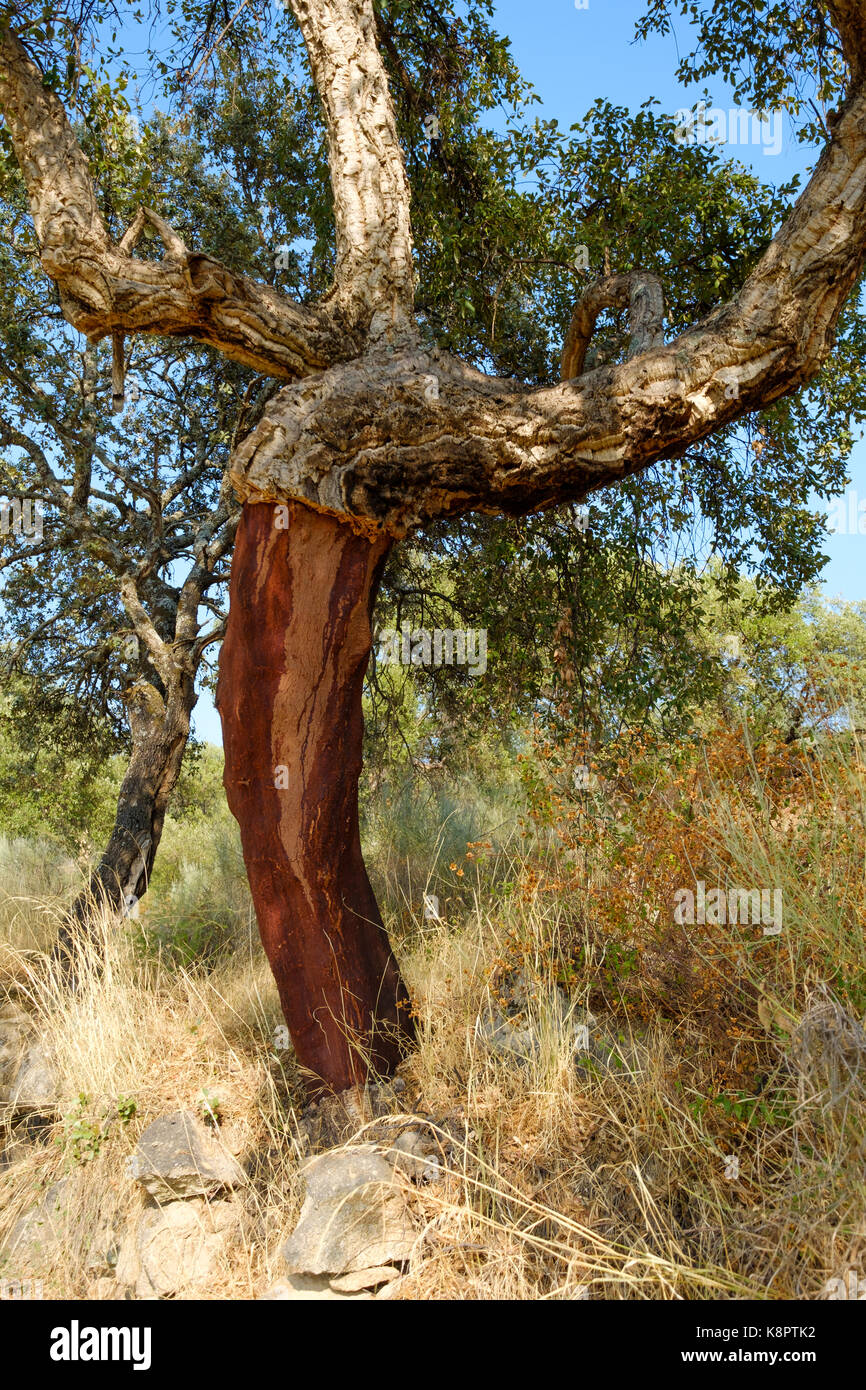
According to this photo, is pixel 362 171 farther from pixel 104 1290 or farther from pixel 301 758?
pixel 104 1290

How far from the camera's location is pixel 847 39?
4254 millimetres

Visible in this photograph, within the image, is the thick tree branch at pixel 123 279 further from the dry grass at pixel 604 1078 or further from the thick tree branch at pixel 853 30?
the dry grass at pixel 604 1078

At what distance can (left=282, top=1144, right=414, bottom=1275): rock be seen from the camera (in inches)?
123

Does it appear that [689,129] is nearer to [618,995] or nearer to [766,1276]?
[618,995]

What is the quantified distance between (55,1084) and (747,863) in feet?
12.1

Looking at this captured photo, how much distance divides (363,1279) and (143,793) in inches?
171

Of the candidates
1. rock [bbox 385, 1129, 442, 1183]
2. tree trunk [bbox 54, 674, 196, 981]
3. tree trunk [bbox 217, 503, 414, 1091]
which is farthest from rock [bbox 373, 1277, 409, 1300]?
tree trunk [bbox 54, 674, 196, 981]

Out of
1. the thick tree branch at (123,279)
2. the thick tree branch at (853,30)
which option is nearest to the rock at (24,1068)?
the thick tree branch at (123,279)

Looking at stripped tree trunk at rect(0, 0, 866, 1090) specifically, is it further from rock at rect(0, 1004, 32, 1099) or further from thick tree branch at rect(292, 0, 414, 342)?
rock at rect(0, 1004, 32, 1099)

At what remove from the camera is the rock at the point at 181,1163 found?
3.81m

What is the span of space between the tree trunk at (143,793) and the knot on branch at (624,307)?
378 centimetres

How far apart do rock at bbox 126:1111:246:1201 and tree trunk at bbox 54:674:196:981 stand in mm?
2545

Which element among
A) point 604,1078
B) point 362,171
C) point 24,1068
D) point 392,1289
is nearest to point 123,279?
point 362,171
